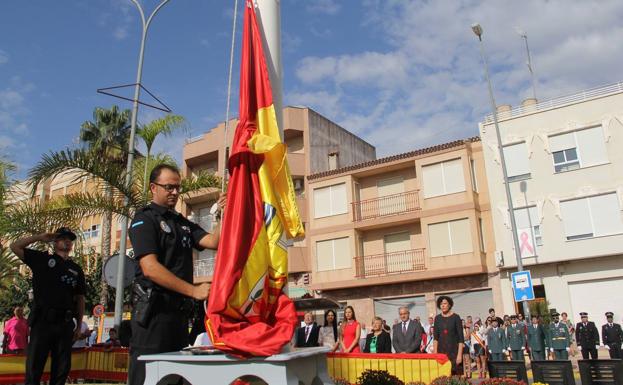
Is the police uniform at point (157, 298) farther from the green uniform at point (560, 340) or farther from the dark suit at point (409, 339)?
the green uniform at point (560, 340)

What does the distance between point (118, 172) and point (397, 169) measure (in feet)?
71.1

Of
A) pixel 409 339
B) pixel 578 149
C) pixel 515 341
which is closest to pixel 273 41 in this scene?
pixel 409 339

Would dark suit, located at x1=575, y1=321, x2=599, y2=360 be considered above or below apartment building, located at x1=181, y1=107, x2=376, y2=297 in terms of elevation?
below

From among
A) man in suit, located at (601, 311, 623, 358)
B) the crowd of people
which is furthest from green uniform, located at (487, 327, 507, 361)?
man in suit, located at (601, 311, 623, 358)

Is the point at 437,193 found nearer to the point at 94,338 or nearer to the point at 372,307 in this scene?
the point at 372,307

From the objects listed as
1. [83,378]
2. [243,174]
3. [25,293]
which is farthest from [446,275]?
[25,293]

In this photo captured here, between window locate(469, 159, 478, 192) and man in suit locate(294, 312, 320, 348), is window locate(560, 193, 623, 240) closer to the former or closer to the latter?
window locate(469, 159, 478, 192)

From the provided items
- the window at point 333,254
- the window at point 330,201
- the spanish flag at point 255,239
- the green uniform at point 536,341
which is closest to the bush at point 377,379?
the spanish flag at point 255,239

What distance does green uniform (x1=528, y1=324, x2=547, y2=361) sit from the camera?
1848cm

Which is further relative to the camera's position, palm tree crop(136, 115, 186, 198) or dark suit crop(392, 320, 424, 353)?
palm tree crop(136, 115, 186, 198)

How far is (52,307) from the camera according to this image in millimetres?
5422

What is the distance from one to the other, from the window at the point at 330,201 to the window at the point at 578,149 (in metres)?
11.5

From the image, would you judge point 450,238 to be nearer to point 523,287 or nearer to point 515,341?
point 523,287

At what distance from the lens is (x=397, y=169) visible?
1254 inches
